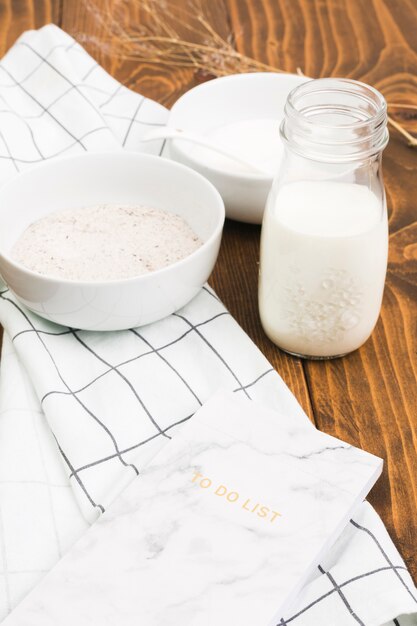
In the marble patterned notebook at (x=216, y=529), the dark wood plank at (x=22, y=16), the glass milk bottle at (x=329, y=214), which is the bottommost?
the marble patterned notebook at (x=216, y=529)

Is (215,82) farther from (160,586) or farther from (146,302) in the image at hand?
(160,586)

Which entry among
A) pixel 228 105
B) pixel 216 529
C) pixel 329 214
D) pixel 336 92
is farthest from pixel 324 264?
pixel 228 105

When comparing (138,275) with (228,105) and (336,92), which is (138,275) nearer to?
(336,92)

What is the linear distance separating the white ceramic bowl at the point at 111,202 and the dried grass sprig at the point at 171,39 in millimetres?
374

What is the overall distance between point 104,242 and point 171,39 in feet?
1.90

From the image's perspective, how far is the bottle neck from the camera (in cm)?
67

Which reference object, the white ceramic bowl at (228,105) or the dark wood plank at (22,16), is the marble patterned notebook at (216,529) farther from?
the dark wood plank at (22,16)

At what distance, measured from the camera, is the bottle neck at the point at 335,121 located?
672 millimetres

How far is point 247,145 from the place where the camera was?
969 millimetres

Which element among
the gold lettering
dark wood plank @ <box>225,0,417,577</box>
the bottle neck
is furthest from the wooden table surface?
the bottle neck

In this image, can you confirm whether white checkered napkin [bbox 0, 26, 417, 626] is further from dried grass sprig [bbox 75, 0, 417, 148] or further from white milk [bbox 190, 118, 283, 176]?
dried grass sprig [bbox 75, 0, 417, 148]

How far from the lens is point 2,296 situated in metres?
0.85

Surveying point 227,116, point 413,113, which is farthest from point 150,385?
point 413,113

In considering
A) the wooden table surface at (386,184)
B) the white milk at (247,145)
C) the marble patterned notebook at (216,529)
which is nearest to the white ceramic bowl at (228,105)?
the white milk at (247,145)
